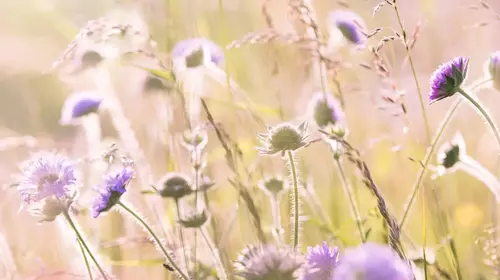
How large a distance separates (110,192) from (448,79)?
0.25 m

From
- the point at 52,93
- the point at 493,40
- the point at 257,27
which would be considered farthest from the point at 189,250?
the point at 52,93

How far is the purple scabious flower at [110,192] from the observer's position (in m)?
0.47

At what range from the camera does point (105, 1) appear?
3.22 ft

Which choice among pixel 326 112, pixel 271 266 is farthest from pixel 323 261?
pixel 326 112

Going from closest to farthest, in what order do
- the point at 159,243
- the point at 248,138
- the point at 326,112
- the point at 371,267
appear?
the point at 371,267
the point at 159,243
the point at 326,112
the point at 248,138

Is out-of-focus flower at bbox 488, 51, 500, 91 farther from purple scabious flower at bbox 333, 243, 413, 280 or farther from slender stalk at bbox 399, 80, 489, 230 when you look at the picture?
purple scabious flower at bbox 333, 243, 413, 280

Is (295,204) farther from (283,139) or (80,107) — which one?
(80,107)

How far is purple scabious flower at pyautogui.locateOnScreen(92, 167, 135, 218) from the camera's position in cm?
47

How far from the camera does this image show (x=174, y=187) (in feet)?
1.75

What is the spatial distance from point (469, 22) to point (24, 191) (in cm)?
78

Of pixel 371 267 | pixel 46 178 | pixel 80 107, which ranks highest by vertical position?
pixel 80 107

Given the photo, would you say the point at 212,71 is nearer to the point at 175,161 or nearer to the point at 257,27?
the point at 175,161

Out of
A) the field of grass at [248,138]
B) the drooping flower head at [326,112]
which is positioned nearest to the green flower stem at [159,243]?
the field of grass at [248,138]

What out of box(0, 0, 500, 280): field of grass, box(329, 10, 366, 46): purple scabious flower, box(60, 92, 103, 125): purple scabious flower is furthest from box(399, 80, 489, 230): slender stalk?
box(60, 92, 103, 125): purple scabious flower
